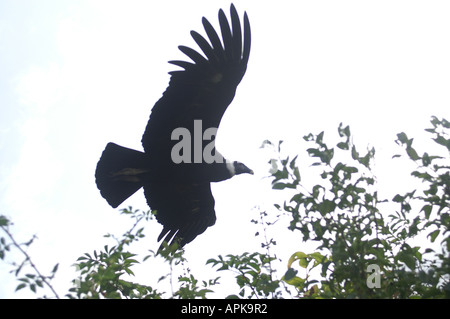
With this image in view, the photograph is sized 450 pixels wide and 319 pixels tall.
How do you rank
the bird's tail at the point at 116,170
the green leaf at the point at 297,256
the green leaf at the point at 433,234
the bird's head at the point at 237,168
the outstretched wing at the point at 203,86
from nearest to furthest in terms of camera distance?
the green leaf at the point at 433,234 < the green leaf at the point at 297,256 < the outstretched wing at the point at 203,86 < the bird's tail at the point at 116,170 < the bird's head at the point at 237,168

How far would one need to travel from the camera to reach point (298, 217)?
91.9 inches

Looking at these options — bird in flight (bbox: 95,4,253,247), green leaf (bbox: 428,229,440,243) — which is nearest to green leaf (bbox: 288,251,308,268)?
green leaf (bbox: 428,229,440,243)

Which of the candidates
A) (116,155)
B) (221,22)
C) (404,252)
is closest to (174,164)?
(116,155)

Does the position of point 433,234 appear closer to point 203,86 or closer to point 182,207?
point 203,86

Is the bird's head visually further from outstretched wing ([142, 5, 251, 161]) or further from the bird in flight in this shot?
outstretched wing ([142, 5, 251, 161])

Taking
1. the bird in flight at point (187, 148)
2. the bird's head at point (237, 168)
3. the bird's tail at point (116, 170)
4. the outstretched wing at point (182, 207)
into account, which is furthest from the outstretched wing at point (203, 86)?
the bird's head at point (237, 168)

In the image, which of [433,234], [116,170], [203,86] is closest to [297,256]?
[433,234]

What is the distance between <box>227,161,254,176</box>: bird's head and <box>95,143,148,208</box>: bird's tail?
104 centimetres

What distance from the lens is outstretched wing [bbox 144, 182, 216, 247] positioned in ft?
17.8

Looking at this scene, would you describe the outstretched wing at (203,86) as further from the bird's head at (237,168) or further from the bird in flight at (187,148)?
the bird's head at (237,168)

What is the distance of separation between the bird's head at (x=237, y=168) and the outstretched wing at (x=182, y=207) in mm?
344

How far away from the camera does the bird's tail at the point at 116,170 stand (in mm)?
5324

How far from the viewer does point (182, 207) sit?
5.61 metres

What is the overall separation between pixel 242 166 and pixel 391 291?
410 cm
